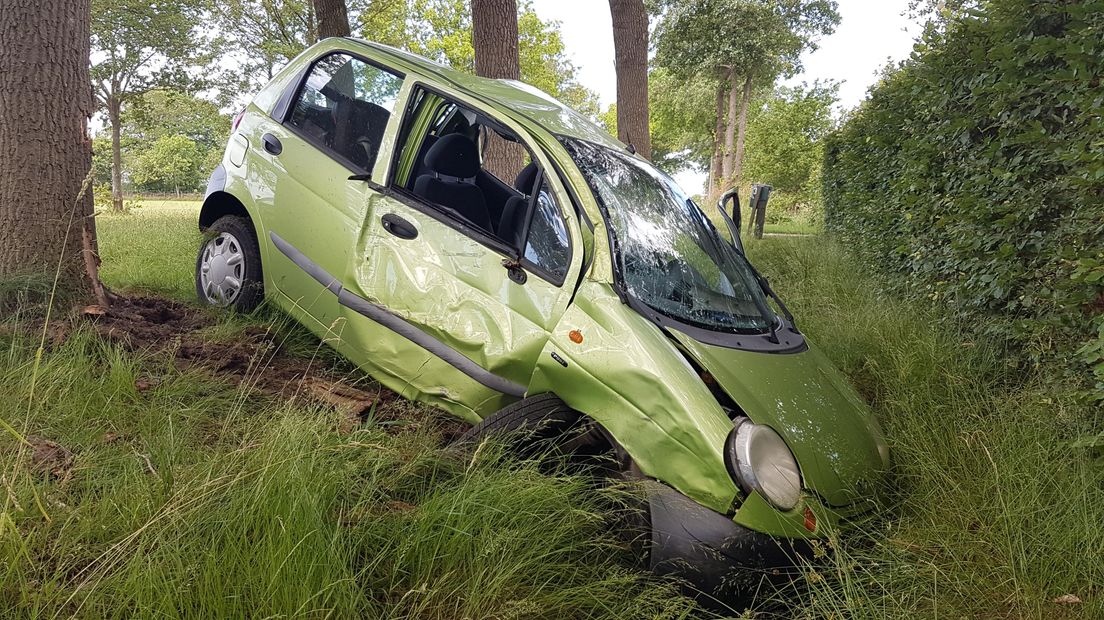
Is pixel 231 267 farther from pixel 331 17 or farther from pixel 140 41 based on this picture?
pixel 140 41

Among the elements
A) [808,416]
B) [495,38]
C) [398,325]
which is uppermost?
[495,38]

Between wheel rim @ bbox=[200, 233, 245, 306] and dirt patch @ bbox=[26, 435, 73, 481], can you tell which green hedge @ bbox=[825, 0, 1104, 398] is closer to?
dirt patch @ bbox=[26, 435, 73, 481]

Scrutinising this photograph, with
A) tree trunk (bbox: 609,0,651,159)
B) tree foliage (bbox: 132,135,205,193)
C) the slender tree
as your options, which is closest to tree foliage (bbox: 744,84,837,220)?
the slender tree

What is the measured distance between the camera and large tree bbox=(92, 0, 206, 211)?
17656mm

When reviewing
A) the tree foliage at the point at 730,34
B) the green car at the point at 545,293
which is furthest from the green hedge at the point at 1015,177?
the tree foliage at the point at 730,34

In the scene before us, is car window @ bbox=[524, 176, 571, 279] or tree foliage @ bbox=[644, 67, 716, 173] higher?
tree foliage @ bbox=[644, 67, 716, 173]

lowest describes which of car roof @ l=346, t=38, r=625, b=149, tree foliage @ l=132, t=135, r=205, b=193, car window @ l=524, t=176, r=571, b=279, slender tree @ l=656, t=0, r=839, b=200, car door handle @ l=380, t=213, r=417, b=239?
tree foliage @ l=132, t=135, r=205, b=193

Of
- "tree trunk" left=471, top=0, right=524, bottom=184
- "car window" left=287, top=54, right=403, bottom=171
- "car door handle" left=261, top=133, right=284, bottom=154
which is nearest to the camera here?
"car window" left=287, top=54, right=403, bottom=171

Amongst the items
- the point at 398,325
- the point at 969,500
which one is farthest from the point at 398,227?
the point at 969,500

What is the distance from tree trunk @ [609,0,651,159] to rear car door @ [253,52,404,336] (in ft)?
19.0

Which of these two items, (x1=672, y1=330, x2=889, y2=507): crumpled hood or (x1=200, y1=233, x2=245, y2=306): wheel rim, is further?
(x1=200, y1=233, x2=245, y2=306): wheel rim

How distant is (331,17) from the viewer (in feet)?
29.7

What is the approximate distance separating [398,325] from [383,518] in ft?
4.20

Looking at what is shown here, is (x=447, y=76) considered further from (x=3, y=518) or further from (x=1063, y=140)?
(x=1063, y=140)
